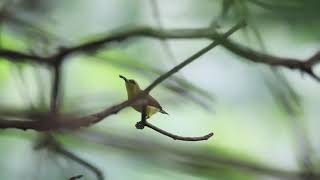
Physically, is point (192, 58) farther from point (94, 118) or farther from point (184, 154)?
point (184, 154)

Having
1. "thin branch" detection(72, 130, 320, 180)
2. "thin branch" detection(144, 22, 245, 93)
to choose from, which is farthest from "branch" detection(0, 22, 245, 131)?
"thin branch" detection(72, 130, 320, 180)

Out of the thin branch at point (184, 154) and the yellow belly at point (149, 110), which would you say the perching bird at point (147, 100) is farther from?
the thin branch at point (184, 154)

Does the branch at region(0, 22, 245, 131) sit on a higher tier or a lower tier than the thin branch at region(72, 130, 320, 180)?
higher

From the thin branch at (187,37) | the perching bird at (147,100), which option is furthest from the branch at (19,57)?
the perching bird at (147,100)

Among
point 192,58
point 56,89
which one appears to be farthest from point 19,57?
point 192,58

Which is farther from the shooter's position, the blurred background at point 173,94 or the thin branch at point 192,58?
the blurred background at point 173,94

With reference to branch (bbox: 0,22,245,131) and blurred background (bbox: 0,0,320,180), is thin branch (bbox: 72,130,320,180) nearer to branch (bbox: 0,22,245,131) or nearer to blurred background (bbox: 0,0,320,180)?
blurred background (bbox: 0,0,320,180)

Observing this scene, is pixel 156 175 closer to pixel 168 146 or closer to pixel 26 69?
pixel 168 146

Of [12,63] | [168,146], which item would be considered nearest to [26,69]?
[12,63]
